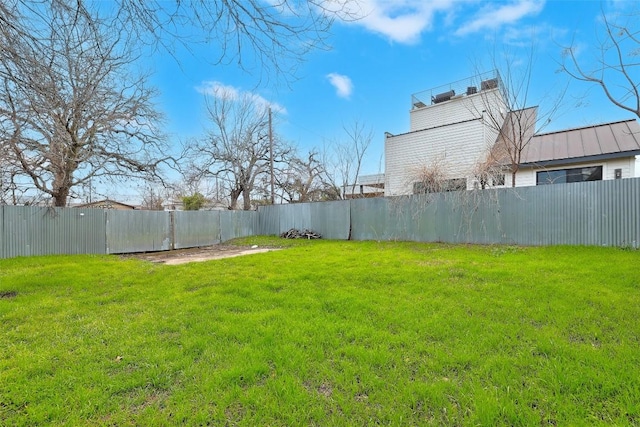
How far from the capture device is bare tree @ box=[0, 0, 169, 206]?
89.9 inches

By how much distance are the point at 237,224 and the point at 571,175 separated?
11743 mm

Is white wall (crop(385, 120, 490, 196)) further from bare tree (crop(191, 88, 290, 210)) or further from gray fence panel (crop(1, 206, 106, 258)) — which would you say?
gray fence panel (crop(1, 206, 106, 258))

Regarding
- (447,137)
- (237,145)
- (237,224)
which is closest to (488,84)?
(447,137)

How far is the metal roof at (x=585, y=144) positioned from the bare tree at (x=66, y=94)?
10904 mm

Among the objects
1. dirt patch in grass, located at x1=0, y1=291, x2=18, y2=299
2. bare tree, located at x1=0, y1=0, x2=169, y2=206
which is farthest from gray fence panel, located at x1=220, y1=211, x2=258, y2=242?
dirt patch in grass, located at x1=0, y1=291, x2=18, y2=299

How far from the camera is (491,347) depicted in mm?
2334

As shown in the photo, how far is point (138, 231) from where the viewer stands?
375 inches

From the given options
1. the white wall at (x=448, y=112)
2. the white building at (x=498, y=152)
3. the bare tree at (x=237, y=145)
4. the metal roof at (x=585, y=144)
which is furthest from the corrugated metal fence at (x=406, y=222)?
the bare tree at (x=237, y=145)

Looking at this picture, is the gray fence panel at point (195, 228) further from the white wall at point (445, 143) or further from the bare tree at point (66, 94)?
the white wall at point (445, 143)

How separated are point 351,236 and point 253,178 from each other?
8.49 metres

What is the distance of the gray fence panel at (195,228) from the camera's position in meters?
10.6

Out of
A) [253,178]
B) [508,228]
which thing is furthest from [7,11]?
[253,178]

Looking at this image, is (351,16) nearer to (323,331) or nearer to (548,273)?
(323,331)

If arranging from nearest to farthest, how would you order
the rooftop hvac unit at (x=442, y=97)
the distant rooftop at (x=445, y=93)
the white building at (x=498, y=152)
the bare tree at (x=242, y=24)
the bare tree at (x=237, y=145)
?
the bare tree at (x=242, y=24)
the white building at (x=498, y=152)
the distant rooftop at (x=445, y=93)
the rooftop hvac unit at (x=442, y=97)
the bare tree at (x=237, y=145)
